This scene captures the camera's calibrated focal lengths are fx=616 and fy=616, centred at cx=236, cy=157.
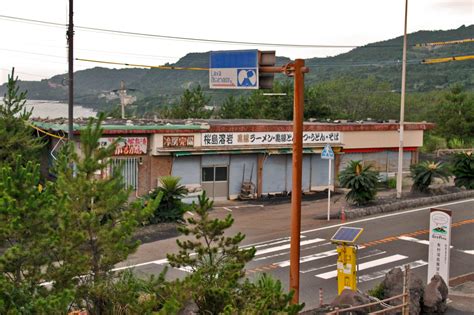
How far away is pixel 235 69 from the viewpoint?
10.8m

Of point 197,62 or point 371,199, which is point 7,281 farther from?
point 197,62

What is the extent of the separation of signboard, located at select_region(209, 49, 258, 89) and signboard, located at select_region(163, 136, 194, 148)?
1825 cm

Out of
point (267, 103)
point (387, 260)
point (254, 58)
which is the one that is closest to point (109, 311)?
point (254, 58)

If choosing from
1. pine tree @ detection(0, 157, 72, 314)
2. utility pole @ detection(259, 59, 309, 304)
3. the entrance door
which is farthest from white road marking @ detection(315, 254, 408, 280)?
the entrance door

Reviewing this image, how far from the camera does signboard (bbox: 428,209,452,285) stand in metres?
16.8

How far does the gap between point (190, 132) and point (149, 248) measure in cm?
892

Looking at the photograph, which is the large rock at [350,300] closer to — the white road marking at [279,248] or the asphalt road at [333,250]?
the asphalt road at [333,250]

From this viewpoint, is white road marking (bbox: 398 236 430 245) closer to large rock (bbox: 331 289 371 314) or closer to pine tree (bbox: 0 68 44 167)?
large rock (bbox: 331 289 371 314)

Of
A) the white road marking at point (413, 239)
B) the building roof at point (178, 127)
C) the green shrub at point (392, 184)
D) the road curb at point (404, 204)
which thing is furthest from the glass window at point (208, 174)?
the green shrub at point (392, 184)

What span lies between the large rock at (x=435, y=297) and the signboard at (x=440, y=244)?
1361 millimetres

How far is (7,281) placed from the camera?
850cm

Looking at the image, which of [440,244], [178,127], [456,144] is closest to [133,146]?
[178,127]

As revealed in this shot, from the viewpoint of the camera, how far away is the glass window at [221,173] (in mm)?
30859

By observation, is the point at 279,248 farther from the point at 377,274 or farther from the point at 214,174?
the point at 214,174
